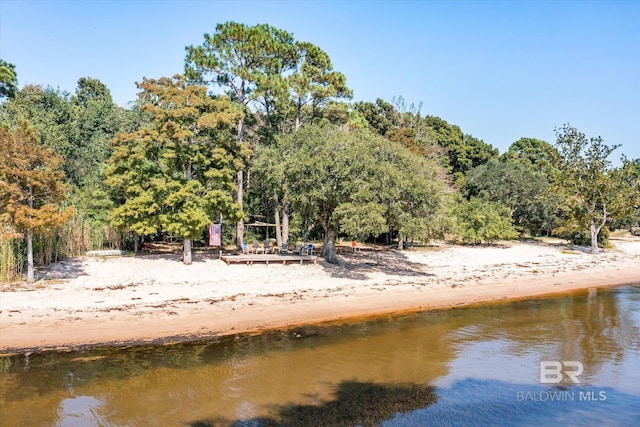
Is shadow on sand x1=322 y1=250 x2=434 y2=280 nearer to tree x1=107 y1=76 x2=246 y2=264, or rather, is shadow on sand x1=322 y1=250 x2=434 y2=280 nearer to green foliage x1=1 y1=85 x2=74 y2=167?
tree x1=107 y1=76 x2=246 y2=264

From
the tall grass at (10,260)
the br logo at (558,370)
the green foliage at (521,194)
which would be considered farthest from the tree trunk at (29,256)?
the green foliage at (521,194)

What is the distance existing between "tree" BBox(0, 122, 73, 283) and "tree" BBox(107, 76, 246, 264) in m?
4.26

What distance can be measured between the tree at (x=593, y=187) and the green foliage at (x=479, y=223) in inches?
217

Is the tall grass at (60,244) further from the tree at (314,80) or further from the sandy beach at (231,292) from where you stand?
the tree at (314,80)

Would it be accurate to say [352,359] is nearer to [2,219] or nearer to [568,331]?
[568,331]

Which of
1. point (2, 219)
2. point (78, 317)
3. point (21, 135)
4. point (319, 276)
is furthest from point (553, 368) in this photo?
point (21, 135)

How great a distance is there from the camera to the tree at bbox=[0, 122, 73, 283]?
1600 cm

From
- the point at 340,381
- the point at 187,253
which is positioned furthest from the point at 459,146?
the point at 340,381

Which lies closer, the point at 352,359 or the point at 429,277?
the point at 352,359

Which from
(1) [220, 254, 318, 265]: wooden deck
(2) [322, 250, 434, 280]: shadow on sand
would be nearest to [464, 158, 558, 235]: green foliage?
(2) [322, 250, 434, 280]: shadow on sand

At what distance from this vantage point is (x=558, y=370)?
449 inches

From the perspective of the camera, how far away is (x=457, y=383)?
10.5m

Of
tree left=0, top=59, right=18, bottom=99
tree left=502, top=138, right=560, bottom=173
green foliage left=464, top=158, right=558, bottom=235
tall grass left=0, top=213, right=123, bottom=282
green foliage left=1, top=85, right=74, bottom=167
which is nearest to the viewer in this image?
tall grass left=0, top=213, right=123, bottom=282

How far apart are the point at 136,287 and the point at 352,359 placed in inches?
385
